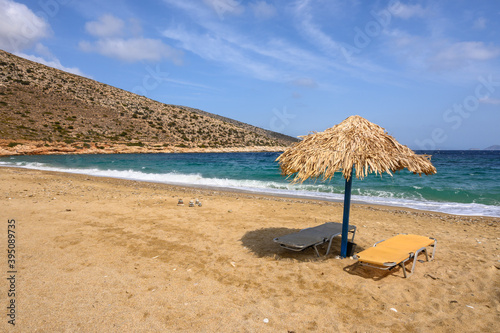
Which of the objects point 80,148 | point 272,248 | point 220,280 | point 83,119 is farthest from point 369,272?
point 83,119

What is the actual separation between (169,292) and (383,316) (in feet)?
9.97

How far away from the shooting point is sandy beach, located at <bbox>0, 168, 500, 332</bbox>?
3.57 meters

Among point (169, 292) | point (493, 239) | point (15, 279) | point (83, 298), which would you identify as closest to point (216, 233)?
point (169, 292)

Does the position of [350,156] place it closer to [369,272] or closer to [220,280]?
[369,272]

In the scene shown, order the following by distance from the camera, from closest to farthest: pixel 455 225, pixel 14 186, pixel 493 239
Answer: pixel 493 239 → pixel 455 225 → pixel 14 186

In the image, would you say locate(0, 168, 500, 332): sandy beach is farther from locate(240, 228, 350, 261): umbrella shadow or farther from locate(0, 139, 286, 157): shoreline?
locate(0, 139, 286, 157): shoreline

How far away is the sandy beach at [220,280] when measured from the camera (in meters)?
3.57

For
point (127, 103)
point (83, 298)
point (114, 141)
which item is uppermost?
point (127, 103)

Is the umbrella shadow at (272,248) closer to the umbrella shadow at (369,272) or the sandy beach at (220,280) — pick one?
the sandy beach at (220,280)

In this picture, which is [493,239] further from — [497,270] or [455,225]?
[497,270]

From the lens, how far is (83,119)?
42562 mm

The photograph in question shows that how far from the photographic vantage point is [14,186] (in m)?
12.0

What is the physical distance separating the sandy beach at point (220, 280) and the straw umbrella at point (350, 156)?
1.51 metres

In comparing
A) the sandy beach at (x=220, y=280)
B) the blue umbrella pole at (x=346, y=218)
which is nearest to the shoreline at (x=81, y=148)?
the sandy beach at (x=220, y=280)
